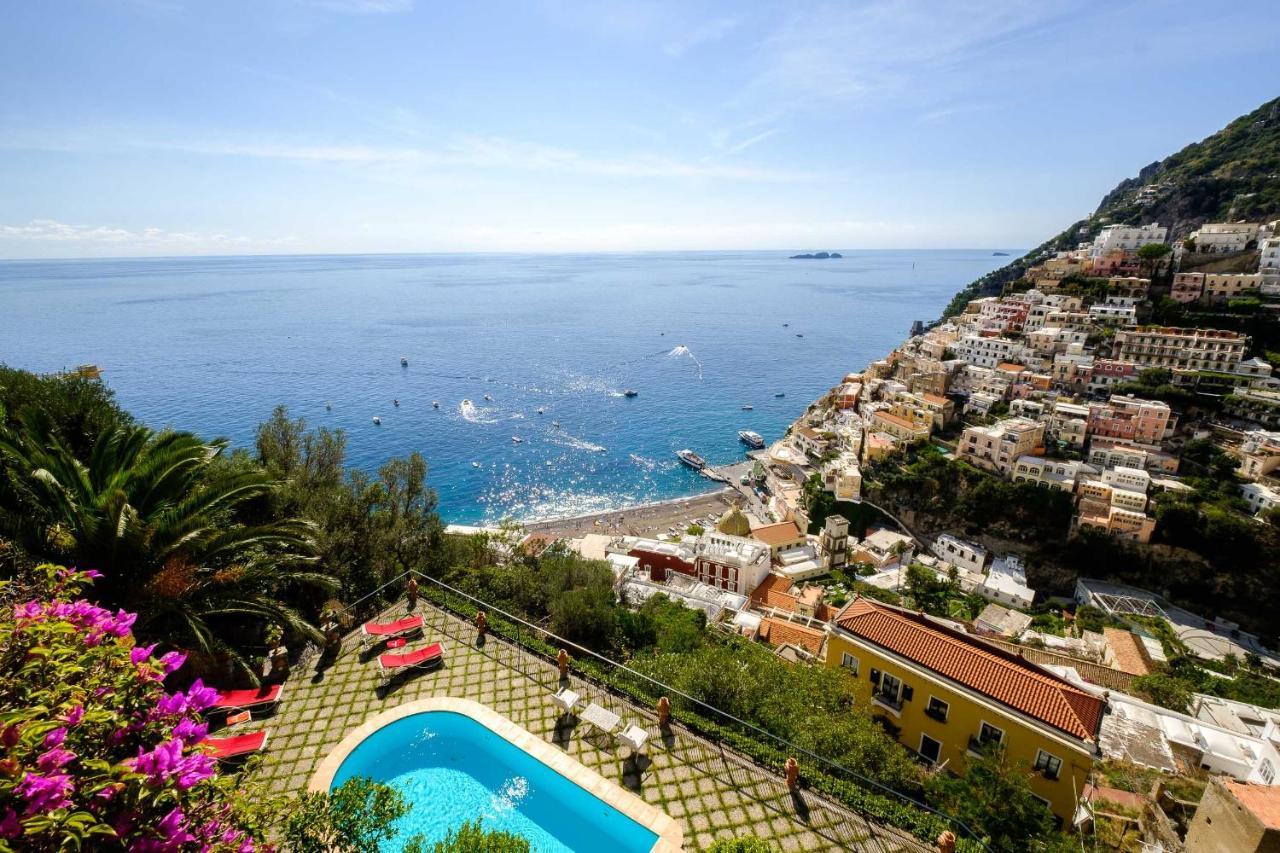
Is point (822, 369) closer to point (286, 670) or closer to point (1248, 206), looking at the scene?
point (1248, 206)

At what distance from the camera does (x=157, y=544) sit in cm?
1066

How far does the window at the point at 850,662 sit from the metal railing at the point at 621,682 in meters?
5.62

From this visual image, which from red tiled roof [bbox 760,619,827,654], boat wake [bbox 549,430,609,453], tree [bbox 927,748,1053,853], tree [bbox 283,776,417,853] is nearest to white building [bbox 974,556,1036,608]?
red tiled roof [bbox 760,619,827,654]

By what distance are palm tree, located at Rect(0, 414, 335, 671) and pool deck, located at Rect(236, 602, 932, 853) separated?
173cm

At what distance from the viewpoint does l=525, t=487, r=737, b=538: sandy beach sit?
45188 mm

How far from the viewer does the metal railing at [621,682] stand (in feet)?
33.0

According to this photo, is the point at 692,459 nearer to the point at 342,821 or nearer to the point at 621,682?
the point at 621,682

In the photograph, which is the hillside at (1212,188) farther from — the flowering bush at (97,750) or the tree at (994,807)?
the flowering bush at (97,750)

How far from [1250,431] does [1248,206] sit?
5159 centimetres

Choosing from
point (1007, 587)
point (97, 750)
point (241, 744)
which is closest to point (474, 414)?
point (1007, 587)

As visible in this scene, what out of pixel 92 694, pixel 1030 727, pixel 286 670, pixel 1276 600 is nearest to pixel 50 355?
pixel 286 670

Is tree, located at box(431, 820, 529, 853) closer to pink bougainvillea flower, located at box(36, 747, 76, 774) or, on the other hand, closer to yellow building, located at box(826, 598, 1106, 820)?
pink bougainvillea flower, located at box(36, 747, 76, 774)

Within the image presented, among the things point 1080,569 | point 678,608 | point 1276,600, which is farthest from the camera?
point 1080,569

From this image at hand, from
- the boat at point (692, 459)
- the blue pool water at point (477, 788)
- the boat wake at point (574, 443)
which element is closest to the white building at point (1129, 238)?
the boat at point (692, 459)
